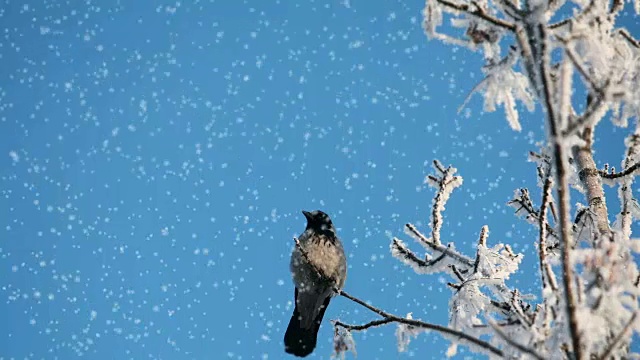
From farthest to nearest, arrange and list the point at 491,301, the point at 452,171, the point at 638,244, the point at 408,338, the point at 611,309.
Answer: the point at 452,171
the point at 491,301
the point at 408,338
the point at 638,244
the point at 611,309

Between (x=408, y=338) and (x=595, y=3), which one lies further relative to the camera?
(x=408, y=338)

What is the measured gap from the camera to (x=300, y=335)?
6.68m

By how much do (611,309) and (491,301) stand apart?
7.08 feet

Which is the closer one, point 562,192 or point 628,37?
point 562,192

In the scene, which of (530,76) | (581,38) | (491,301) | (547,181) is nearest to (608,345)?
(547,181)

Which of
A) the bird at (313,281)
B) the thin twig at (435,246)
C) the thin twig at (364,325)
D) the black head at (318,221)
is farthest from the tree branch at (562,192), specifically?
the black head at (318,221)

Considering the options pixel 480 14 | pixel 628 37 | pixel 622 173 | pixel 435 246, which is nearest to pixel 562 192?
pixel 480 14

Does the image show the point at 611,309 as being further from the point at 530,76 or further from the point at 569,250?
the point at 530,76

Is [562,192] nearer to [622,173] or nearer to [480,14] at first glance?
[480,14]

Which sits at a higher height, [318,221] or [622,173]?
[318,221]

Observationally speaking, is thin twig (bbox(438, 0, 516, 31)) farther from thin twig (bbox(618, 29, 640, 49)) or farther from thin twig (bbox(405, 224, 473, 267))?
thin twig (bbox(405, 224, 473, 267))

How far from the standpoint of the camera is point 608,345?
5.04 feet

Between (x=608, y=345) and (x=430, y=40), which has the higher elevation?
(x=430, y=40)

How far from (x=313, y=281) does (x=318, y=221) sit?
1.02 metres
